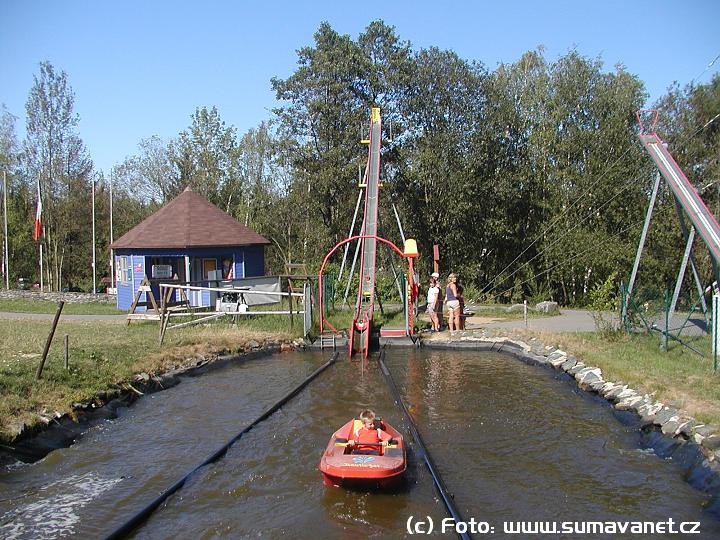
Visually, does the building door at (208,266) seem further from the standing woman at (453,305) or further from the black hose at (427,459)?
the black hose at (427,459)

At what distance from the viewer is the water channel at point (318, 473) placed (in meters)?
7.88

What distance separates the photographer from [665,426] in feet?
34.2

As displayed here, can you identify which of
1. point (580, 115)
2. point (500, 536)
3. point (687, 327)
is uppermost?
point (580, 115)

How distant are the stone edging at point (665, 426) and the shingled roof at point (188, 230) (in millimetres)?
15662

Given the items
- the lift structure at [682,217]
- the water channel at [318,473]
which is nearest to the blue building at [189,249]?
the water channel at [318,473]

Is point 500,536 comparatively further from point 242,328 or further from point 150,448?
point 242,328

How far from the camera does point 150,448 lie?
10.6 meters

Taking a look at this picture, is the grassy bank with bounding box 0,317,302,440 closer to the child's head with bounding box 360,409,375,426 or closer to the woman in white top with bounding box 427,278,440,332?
the woman in white top with bounding box 427,278,440,332

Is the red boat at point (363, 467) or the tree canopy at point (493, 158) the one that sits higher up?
the tree canopy at point (493, 158)

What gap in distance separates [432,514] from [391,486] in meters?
0.80

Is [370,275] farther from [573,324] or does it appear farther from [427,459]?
[427,459]

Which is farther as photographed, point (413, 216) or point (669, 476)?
point (413, 216)

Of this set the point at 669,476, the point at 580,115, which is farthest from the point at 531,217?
the point at 669,476

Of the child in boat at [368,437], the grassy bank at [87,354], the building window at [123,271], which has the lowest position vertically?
the child in boat at [368,437]
